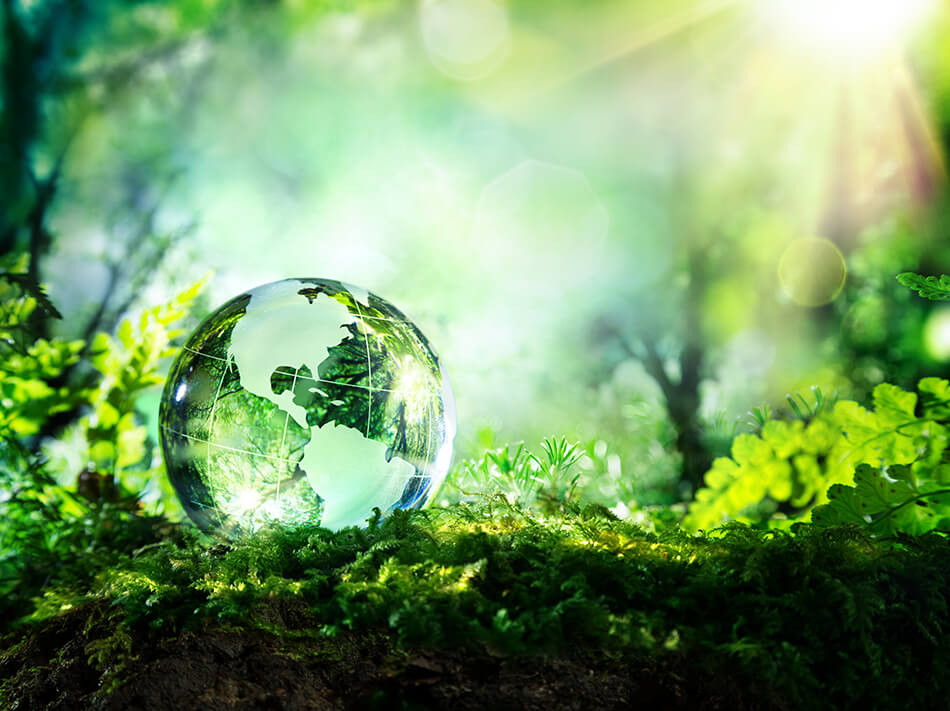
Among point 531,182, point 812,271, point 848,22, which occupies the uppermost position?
point 848,22

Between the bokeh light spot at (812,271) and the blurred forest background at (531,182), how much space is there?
0.05ft

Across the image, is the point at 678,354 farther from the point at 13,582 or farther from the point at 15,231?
the point at 15,231

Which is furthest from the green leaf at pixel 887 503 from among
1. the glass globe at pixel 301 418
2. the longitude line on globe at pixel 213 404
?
the longitude line on globe at pixel 213 404

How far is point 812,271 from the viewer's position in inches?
142

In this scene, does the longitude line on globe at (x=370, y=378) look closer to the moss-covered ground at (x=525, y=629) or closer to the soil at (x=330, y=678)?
the moss-covered ground at (x=525, y=629)

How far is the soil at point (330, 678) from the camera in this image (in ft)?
3.31

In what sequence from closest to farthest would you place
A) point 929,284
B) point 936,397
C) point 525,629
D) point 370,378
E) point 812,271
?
point 525,629
point 929,284
point 936,397
point 370,378
point 812,271

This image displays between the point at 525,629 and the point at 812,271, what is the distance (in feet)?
10.4

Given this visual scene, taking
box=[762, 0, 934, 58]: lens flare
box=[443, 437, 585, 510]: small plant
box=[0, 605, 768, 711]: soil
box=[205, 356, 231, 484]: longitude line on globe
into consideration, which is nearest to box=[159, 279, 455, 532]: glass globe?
box=[205, 356, 231, 484]: longitude line on globe

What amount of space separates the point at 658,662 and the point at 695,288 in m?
2.96

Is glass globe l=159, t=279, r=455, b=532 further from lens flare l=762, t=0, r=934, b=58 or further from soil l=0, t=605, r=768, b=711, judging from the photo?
lens flare l=762, t=0, r=934, b=58

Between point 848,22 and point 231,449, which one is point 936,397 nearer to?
point 231,449

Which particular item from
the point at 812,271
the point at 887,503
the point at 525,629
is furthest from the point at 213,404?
the point at 812,271

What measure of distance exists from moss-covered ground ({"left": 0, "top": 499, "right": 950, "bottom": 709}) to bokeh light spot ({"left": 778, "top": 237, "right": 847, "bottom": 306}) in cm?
256
